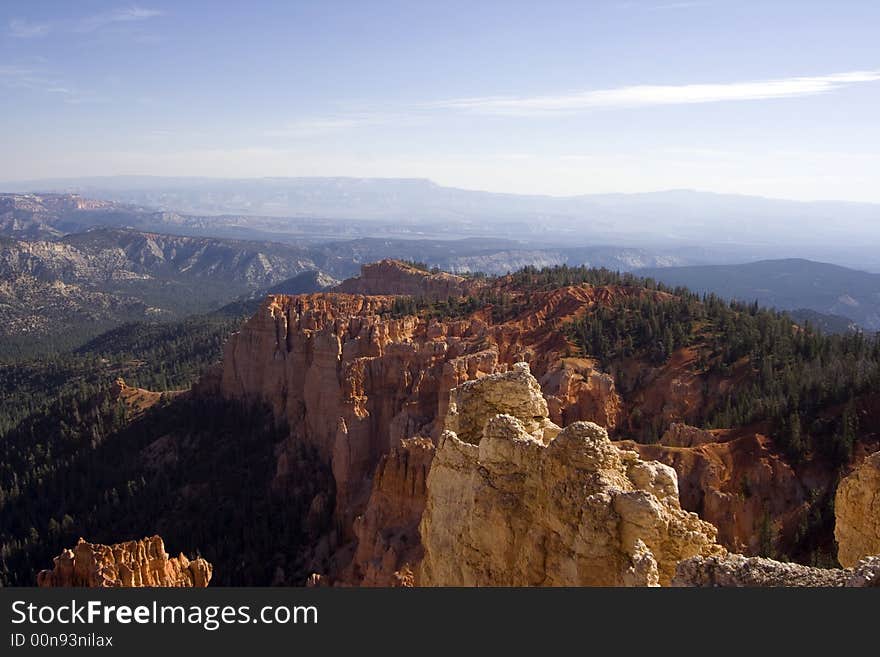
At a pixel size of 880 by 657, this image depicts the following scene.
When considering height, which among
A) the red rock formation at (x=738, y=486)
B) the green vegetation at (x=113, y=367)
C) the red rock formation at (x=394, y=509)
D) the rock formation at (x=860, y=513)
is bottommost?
the green vegetation at (x=113, y=367)

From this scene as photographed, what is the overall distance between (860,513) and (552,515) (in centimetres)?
593

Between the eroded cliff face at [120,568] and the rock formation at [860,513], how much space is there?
19.9 m

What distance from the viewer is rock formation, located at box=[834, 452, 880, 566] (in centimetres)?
1252

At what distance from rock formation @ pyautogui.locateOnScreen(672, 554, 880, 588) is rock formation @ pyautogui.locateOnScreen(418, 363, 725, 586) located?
77 cm

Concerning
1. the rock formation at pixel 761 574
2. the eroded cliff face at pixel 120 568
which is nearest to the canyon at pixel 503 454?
the rock formation at pixel 761 574

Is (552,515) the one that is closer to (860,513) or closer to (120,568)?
(860,513)

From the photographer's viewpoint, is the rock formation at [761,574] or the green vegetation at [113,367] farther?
the green vegetation at [113,367]

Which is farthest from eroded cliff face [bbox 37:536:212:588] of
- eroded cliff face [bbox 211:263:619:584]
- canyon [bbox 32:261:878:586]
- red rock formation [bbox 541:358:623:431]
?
red rock formation [bbox 541:358:623:431]

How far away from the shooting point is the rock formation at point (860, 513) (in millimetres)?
12523

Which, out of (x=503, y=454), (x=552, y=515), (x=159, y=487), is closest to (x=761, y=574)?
(x=552, y=515)

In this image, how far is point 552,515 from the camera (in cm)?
1171

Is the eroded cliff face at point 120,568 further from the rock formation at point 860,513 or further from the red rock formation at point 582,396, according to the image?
the red rock formation at point 582,396

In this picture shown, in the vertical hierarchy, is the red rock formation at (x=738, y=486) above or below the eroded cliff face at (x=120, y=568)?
above

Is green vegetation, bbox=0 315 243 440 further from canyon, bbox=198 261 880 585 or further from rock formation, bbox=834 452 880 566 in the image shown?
rock formation, bbox=834 452 880 566
